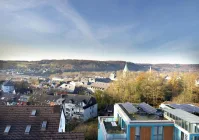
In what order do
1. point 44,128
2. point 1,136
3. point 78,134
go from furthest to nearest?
1. point 44,128
2. point 1,136
3. point 78,134

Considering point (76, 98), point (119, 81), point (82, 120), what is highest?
point (119, 81)

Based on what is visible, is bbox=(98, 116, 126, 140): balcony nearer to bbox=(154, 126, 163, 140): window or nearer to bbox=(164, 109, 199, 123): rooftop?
bbox=(154, 126, 163, 140): window

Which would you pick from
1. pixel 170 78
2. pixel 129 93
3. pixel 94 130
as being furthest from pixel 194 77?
pixel 94 130

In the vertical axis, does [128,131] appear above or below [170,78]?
below

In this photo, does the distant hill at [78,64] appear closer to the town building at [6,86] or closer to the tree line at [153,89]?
the town building at [6,86]

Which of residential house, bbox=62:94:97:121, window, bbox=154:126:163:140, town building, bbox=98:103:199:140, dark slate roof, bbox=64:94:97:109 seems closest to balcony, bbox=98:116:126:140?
town building, bbox=98:103:199:140

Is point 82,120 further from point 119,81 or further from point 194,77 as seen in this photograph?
point 194,77
